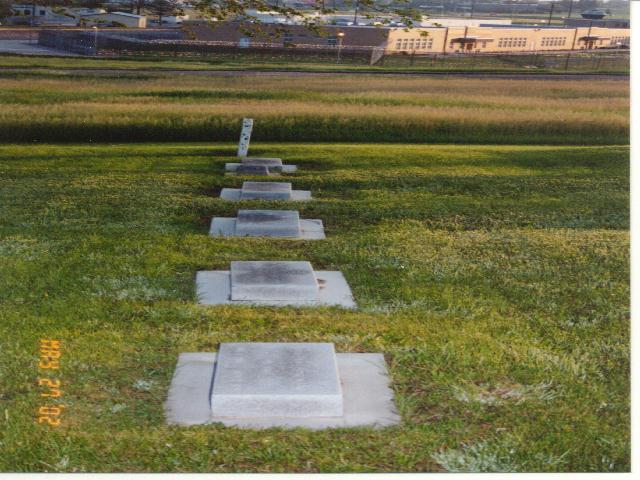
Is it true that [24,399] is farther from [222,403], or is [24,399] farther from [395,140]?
[395,140]

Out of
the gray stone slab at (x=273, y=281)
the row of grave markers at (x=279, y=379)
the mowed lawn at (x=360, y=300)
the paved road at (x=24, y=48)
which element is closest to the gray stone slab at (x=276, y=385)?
the row of grave markers at (x=279, y=379)

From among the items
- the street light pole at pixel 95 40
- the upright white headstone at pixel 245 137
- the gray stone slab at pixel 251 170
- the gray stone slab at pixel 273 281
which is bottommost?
the gray stone slab at pixel 273 281

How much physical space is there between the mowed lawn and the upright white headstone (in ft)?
0.41

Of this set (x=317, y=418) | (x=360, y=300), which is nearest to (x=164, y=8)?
(x=360, y=300)

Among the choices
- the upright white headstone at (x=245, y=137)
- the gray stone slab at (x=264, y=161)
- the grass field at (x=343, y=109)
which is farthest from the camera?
the gray stone slab at (x=264, y=161)

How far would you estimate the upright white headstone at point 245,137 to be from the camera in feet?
19.7

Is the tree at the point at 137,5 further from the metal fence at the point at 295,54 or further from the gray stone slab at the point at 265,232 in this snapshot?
the gray stone slab at the point at 265,232

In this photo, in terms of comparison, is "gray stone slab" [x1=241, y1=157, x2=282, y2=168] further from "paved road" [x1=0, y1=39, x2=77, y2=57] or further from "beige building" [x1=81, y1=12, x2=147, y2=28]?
"paved road" [x1=0, y1=39, x2=77, y2=57]

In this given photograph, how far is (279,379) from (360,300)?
1.26 m

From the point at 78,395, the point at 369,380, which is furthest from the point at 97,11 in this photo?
the point at 369,380

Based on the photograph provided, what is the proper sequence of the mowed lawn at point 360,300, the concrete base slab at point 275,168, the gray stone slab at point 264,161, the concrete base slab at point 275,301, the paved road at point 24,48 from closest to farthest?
1. the mowed lawn at point 360,300
2. the concrete base slab at point 275,301
3. the paved road at point 24,48
4. the gray stone slab at point 264,161
5. the concrete base slab at point 275,168
